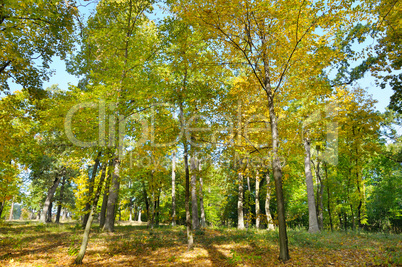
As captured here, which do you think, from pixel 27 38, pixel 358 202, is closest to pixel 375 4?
pixel 27 38

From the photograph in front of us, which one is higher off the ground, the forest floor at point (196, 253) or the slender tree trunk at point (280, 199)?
the slender tree trunk at point (280, 199)

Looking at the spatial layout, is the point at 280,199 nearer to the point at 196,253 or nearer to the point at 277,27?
the point at 196,253

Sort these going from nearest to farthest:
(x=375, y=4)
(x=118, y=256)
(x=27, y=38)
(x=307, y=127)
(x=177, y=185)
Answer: (x=375, y=4)
(x=27, y=38)
(x=118, y=256)
(x=307, y=127)
(x=177, y=185)

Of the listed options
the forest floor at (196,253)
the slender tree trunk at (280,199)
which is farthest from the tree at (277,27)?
the forest floor at (196,253)

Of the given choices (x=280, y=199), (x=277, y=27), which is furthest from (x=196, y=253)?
(x=277, y=27)

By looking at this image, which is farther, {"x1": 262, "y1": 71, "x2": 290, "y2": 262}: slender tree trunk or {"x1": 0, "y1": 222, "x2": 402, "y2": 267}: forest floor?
{"x1": 0, "y1": 222, "x2": 402, "y2": 267}: forest floor

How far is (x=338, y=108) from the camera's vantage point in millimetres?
12398

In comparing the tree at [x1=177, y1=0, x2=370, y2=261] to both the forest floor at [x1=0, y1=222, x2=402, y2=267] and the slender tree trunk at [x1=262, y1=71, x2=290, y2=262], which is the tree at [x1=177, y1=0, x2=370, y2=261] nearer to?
the slender tree trunk at [x1=262, y1=71, x2=290, y2=262]

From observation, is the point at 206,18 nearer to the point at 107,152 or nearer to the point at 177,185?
the point at 107,152

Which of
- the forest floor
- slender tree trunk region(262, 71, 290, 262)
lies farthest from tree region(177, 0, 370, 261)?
the forest floor

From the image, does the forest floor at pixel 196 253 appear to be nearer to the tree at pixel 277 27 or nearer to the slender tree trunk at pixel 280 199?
the slender tree trunk at pixel 280 199

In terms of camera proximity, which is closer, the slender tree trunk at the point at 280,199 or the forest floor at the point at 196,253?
the slender tree trunk at the point at 280,199

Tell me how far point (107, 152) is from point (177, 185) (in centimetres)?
1957

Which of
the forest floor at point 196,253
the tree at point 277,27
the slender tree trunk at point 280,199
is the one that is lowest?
the forest floor at point 196,253
